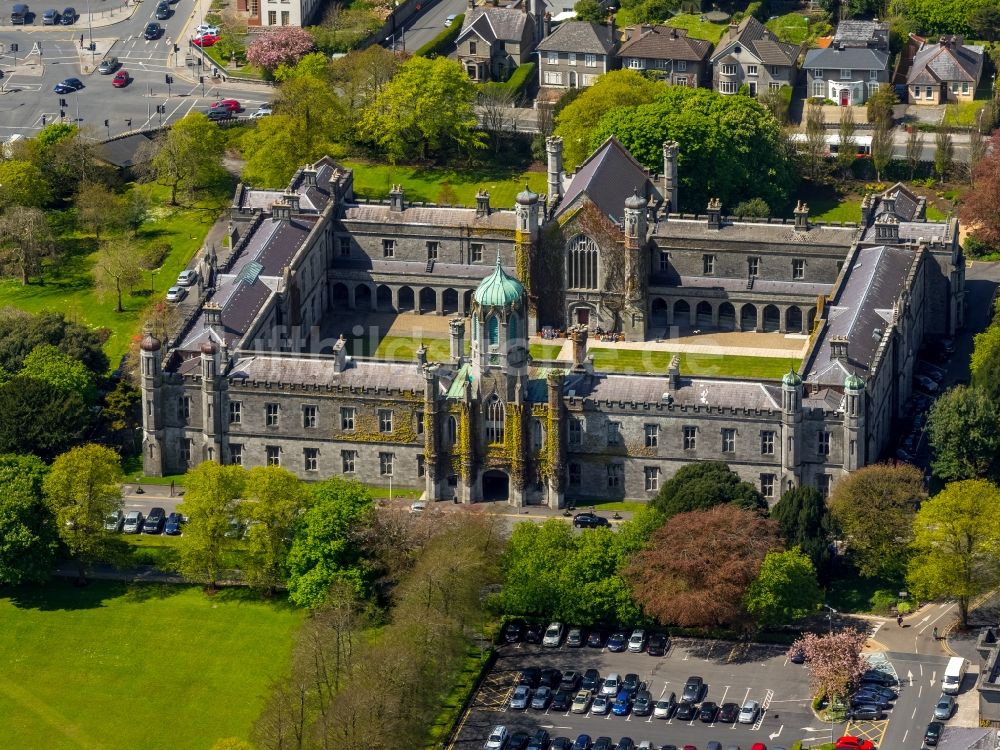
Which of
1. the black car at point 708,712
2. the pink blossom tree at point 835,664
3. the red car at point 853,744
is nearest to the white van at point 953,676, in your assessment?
the pink blossom tree at point 835,664

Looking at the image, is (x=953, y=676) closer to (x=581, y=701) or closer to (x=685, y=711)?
(x=685, y=711)

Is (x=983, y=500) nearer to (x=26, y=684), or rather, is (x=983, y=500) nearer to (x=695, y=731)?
(x=695, y=731)

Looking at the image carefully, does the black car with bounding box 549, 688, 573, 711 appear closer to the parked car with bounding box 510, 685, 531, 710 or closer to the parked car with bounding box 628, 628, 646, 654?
the parked car with bounding box 510, 685, 531, 710

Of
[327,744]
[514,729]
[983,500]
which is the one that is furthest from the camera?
[983,500]

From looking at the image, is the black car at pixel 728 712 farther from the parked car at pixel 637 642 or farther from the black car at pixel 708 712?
the parked car at pixel 637 642

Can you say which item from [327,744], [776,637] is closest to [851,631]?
[776,637]

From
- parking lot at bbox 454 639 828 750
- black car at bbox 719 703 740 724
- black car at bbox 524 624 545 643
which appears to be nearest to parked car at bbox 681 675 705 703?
parking lot at bbox 454 639 828 750
